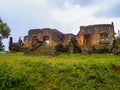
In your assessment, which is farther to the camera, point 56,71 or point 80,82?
point 56,71

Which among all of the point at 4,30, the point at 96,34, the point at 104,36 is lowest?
the point at 104,36

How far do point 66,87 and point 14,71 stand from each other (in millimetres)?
3329

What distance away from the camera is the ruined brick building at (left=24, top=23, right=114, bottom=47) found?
145ft

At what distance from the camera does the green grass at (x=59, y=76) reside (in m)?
18.5

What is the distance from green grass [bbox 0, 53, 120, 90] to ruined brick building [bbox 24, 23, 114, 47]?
2154cm

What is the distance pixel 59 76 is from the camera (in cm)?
1958

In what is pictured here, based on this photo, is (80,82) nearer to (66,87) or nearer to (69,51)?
(66,87)

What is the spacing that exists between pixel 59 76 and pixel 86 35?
26138 millimetres

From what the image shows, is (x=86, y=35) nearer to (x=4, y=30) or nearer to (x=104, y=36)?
(x=104, y=36)

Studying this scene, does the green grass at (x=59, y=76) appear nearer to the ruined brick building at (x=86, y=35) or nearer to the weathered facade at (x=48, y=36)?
the ruined brick building at (x=86, y=35)

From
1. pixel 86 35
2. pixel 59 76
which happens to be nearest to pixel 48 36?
pixel 86 35

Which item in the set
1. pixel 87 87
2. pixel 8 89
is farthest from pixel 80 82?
pixel 8 89

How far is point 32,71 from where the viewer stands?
2022 cm

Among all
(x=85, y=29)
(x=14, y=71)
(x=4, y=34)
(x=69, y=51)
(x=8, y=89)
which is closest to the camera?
(x=8, y=89)
